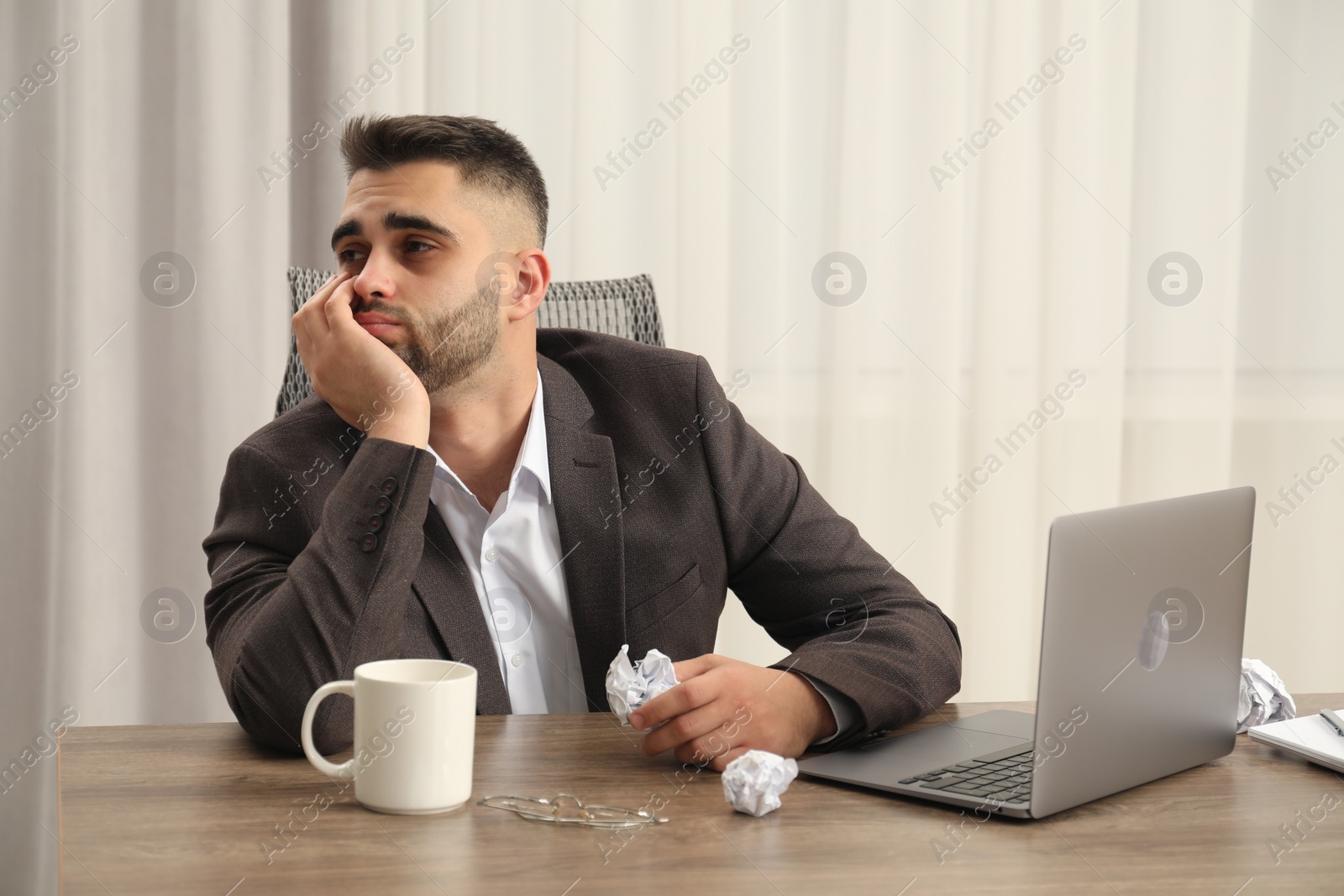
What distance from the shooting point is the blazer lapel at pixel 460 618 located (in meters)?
1.28

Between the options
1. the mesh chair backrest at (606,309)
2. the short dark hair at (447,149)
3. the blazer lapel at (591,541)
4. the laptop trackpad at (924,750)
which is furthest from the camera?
the mesh chair backrest at (606,309)

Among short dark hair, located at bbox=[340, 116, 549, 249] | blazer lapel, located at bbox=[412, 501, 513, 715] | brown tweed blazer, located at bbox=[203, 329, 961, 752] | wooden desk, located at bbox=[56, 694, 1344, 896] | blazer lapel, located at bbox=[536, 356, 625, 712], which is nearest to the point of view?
wooden desk, located at bbox=[56, 694, 1344, 896]

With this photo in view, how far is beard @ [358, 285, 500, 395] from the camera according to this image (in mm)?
1453

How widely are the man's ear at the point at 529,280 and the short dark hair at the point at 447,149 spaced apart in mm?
96

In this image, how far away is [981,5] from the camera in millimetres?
2588

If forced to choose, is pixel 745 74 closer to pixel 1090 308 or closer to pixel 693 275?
pixel 693 275

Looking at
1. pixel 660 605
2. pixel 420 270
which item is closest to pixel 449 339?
pixel 420 270

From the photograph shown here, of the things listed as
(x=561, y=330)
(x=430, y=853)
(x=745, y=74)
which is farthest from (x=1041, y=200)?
(x=430, y=853)

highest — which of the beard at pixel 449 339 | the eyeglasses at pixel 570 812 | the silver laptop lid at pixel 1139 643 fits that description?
the beard at pixel 449 339

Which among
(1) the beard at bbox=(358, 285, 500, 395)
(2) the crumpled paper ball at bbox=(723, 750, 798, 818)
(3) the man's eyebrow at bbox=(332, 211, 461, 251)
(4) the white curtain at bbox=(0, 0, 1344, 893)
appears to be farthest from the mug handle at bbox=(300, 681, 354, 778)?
(4) the white curtain at bbox=(0, 0, 1344, 893)

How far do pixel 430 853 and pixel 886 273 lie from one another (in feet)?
6.69

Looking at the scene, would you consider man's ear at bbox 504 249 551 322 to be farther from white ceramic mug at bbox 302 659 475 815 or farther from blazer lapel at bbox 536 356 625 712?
white ceramic mug at bbox 302 659 475 815

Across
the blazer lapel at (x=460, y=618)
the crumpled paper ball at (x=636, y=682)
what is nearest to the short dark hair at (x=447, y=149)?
the blazer lapel at (x=460, y=618)

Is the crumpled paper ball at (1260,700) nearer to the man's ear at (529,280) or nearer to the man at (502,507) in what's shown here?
the man at (502,507)
